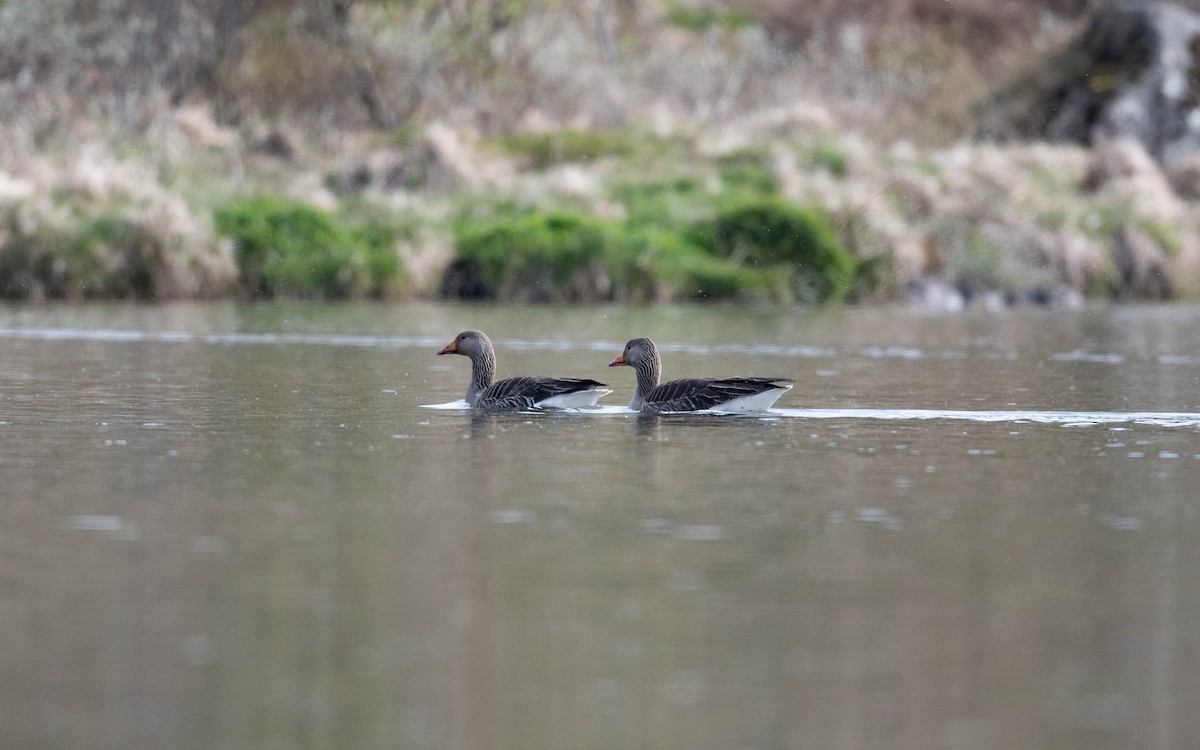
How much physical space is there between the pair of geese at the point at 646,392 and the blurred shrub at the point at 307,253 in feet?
58.9

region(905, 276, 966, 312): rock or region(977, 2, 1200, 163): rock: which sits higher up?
region(977, 2, 1200, 163): rock

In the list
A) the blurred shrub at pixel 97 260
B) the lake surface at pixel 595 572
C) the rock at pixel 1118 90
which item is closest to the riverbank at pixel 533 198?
the blurred shrub at pixel 97 260

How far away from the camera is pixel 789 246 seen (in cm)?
3619

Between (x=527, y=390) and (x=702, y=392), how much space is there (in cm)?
124

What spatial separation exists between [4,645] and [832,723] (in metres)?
2.72

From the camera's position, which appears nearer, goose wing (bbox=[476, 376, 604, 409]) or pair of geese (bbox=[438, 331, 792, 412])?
pair of geese (bbox=[438, 331, 792, 412])

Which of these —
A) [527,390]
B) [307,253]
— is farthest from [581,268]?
[527,390]

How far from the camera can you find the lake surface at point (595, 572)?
6.50m

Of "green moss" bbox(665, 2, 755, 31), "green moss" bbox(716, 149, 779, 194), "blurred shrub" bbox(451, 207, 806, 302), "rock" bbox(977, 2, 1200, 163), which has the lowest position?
"blurred shrub" bbox(451, 207, 806, 302)

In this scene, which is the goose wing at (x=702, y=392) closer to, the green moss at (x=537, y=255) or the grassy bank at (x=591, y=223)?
the grassy bank at (x=591, y=223)

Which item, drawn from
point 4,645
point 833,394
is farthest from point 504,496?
point 833,394

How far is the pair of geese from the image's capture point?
610 inches

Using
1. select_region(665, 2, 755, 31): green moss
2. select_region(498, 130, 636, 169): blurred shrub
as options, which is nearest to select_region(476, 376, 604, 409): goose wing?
select_region(498, 130, 636, 169): blurred shrub

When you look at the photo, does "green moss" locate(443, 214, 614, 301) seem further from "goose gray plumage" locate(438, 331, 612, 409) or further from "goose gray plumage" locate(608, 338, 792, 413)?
"goose gray plumage" locate(608, 338, 792, 413)
